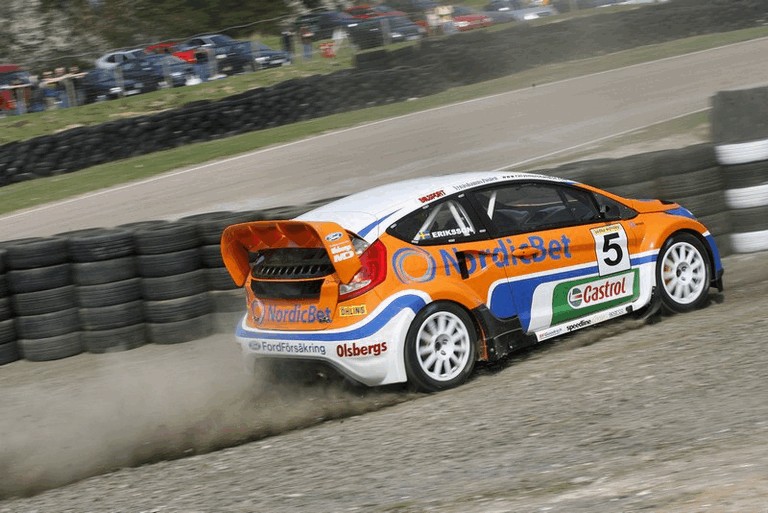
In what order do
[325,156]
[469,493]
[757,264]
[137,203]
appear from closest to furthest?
[469,493] < [757,264] < [137,203] < [325,156]

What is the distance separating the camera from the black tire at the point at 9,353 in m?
9.10

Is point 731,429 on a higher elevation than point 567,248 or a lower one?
lower

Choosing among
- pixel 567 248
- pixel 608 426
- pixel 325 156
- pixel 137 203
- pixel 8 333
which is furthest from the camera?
pixel 325 156

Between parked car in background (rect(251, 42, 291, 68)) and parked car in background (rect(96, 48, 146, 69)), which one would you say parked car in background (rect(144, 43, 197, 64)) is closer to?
parked car in background (rect(96, 48, 146, 69))

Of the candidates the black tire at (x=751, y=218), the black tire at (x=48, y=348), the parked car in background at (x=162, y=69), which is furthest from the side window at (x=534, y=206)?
the parked car in background at (x=162, y=69)

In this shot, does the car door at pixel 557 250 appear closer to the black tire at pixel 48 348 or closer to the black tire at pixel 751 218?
the black tire at pixel 751 218

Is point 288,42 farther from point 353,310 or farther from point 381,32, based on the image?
point 353,310

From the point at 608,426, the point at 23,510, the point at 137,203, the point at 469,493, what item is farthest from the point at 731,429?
the point at 137,203

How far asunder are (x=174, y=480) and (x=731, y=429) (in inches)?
112

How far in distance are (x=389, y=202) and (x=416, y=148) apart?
11.2 m

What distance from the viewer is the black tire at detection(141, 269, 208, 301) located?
9.17m

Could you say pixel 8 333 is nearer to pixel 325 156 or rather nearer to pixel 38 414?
pixel 38 414

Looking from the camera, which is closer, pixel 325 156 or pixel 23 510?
pixel 23 510

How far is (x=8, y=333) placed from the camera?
910 centimetres
